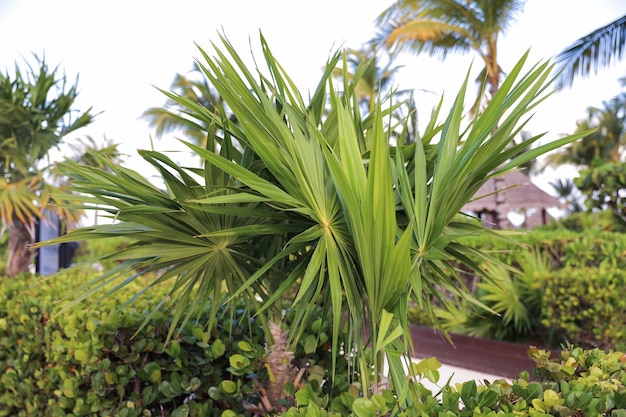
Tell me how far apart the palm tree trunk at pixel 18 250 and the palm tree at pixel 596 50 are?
34.2 feet

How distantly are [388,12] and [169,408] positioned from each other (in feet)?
44.0

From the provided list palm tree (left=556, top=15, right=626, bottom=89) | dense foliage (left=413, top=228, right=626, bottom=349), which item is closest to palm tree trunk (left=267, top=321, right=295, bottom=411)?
dense foliage (left=413, top=228, right=626, bottom=349)

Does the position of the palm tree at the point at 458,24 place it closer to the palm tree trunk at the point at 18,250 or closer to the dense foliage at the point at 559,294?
the dense foliage at the point at 559,294

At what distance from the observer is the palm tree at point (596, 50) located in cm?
1122

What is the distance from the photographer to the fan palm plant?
5.02ft

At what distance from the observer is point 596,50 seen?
11.6 metres

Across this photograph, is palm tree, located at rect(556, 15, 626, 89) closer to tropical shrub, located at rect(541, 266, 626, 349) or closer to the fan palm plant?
tropical shrub, located at rect(541, 266, 626, 349)

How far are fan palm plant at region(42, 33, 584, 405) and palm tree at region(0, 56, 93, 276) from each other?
14.4ft

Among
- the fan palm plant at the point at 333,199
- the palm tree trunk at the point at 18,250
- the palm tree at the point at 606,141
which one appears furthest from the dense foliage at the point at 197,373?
the palm tree at the point at 606,141

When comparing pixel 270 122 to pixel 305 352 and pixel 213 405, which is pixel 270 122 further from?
pixel 213 405

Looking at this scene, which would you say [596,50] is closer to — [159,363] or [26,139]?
[26,139]

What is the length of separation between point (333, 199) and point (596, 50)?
12.4 m

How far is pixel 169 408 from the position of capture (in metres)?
2.64

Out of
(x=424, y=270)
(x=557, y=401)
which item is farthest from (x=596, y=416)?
(x=424, y=270)
